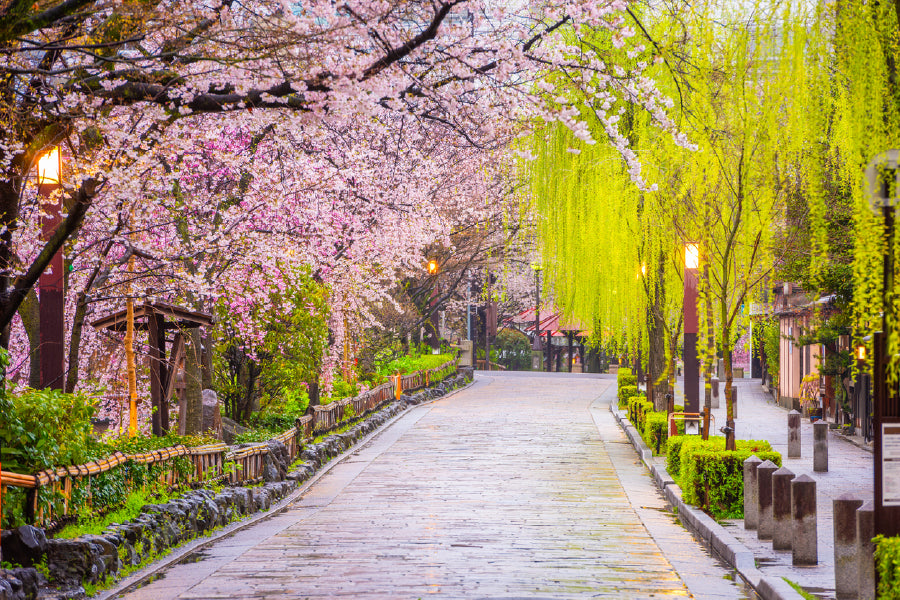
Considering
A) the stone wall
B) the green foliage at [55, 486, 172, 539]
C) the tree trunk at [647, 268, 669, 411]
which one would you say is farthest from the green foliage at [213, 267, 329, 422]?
the tree trunk at [647, 268, 669, 411]

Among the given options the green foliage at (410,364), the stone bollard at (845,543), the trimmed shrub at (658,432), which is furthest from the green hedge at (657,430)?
the green foliage at (410,364)

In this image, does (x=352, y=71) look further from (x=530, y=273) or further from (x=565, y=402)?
(x=530, y=273)

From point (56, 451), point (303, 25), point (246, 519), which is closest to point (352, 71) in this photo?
point (303, 25)

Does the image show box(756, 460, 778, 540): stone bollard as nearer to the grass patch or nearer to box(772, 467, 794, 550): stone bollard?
box(772, 467, 794, 550): stone bollard

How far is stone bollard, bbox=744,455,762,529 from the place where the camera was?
10.8 metres

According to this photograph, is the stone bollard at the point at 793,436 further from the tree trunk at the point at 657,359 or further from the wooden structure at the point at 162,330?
the wooden structure at the point at 162,330

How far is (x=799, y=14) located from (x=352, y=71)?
419cm

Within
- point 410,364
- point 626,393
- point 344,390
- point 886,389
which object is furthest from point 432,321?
point 886,389

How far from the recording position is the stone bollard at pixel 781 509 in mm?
9648

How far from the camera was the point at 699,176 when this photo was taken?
1320cm

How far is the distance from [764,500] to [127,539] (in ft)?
22.0

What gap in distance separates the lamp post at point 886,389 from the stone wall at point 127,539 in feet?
20.5

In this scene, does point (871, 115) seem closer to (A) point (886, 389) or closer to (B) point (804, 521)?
(A) point (886, 389)

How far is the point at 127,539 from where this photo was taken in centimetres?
941
